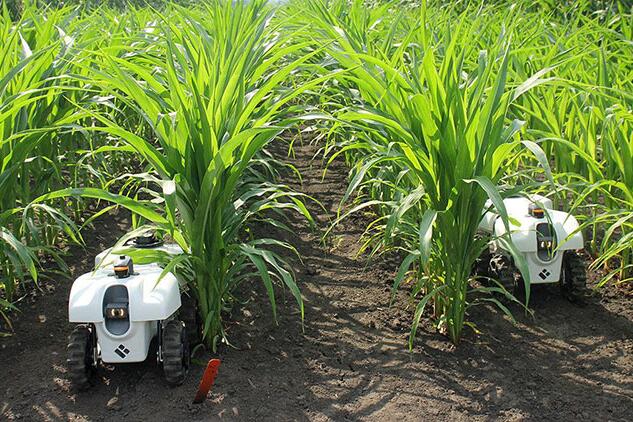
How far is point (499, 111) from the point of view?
213 centimetres

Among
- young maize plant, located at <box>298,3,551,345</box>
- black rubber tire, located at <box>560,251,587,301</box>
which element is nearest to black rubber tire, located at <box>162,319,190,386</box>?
young maize plant, located at <box>298,3,551,345</box>

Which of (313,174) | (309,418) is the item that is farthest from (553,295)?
(313,174)

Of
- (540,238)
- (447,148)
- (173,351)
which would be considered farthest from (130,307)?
(540,238)

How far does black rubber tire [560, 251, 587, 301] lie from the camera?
2.58 metres

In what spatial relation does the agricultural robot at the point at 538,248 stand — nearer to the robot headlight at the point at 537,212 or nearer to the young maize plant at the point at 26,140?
the robot headlight at the point at 537,212

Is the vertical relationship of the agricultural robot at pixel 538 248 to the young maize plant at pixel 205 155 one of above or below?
below

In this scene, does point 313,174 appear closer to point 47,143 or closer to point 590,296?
point 47,143

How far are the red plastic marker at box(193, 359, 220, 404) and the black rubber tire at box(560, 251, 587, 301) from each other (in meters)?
1.30

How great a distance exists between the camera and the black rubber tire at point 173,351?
6.76 ft

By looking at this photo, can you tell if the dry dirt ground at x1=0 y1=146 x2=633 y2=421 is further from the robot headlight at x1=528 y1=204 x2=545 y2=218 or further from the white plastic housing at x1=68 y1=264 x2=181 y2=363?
the robot headlight at x1=528 y1=204 x2=545 y2=218

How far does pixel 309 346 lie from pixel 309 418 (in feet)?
1.28

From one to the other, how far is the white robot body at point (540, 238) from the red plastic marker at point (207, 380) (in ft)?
3.39

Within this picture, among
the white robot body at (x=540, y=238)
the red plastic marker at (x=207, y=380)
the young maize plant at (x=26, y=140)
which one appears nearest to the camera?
the red plastic marker at (x=207, y=380)

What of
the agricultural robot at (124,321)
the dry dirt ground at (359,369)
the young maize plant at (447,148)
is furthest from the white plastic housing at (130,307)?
the young maize plant at (447,148)
